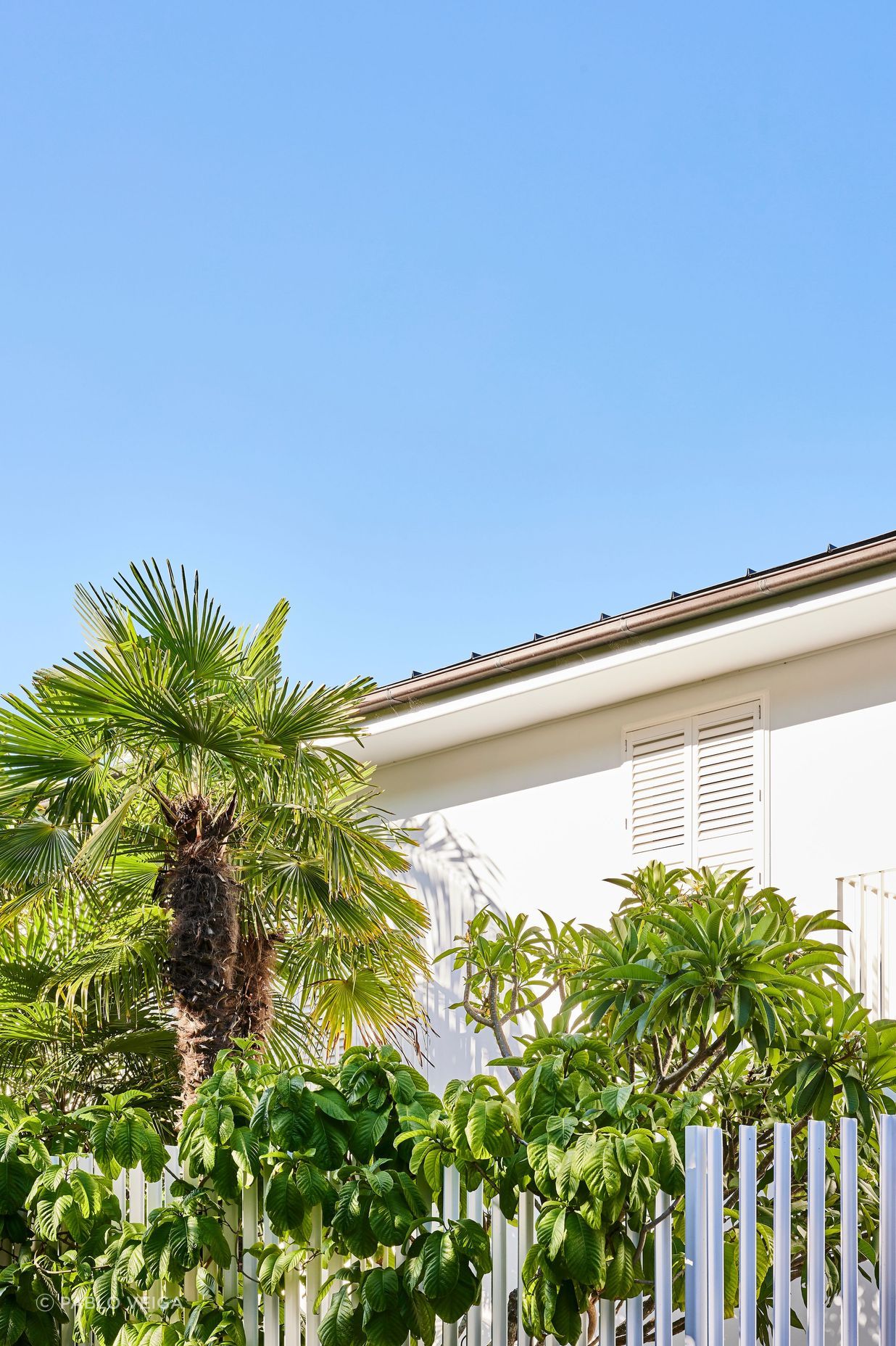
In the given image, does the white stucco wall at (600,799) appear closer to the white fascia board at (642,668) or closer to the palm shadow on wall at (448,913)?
the palm shadow on wall at (448,913)

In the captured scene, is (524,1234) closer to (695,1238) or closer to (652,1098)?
(652,1098)

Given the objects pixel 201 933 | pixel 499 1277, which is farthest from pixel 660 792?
pixel 499 1277

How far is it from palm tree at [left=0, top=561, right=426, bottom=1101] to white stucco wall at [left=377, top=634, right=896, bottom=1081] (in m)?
2.73

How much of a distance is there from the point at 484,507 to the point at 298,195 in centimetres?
797

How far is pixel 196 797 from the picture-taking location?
25.8ft

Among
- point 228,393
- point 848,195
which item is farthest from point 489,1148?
point 228,393

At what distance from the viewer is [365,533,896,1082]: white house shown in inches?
372

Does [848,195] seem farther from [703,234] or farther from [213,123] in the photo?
[213,123]

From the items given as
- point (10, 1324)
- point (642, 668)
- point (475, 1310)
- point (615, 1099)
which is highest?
point (642, 668)

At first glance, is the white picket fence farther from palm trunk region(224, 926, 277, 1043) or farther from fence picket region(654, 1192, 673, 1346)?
palm trunk region(224, 926, 277, 1043)

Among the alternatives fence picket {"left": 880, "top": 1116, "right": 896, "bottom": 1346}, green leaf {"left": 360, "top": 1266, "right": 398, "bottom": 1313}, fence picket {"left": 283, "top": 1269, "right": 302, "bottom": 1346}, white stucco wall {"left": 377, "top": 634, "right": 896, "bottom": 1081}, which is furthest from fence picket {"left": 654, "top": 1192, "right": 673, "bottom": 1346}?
white stucco wall {"left": 377, "top": 634, "right": 896, "bottom": 1081}

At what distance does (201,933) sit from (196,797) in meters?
0.72

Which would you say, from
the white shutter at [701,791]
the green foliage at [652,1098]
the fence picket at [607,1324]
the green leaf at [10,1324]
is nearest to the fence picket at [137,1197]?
the green leaf at [10,1324]

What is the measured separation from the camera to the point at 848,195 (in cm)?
1584
